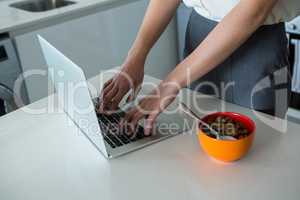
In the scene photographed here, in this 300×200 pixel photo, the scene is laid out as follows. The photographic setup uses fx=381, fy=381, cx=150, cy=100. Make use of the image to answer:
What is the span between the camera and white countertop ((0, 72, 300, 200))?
0.76 m

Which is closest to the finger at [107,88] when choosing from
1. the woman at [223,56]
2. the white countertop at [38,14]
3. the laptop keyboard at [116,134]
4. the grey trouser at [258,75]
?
the woman at [223,56]

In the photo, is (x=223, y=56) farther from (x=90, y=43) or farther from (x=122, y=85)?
(x=90, y=43)

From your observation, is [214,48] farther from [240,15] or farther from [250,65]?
[250,65]

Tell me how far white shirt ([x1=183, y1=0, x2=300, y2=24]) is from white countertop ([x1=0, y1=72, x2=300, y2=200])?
0.29 metres

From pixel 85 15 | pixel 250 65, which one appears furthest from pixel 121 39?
pixel 250 65

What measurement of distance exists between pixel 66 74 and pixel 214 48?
0.36 m

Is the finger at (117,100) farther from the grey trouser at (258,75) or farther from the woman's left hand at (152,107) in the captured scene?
the grey trouser at (258,75)

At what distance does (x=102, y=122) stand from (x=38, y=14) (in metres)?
1.26

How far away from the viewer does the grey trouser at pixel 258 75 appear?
109 cm

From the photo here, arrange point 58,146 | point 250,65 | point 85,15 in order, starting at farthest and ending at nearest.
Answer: point 85,15, point 250,65, point 58,146

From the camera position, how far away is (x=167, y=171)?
827mm

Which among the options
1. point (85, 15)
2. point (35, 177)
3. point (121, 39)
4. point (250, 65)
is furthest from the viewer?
point (121, 39)

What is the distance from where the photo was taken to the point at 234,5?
1.02 metres

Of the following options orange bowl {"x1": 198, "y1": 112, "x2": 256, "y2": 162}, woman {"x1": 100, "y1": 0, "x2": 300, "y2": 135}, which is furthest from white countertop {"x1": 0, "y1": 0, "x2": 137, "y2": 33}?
orange bowl {"x1": 198, "y1": 112, "x2": 256, "y2": 162}
